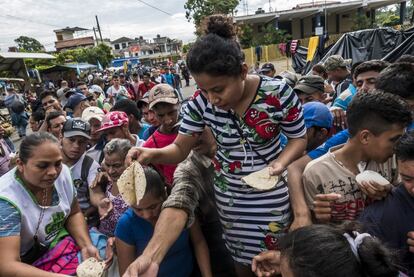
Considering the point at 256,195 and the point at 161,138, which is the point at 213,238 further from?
the point at 161,138

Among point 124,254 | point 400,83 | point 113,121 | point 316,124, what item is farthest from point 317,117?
point 113,121

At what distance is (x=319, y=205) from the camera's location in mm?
1413

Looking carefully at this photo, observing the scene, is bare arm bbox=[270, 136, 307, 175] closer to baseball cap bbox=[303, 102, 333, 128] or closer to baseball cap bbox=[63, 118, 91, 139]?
baseball cap bbox=[303, 102, 333, 128]

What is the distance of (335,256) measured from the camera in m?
1.03

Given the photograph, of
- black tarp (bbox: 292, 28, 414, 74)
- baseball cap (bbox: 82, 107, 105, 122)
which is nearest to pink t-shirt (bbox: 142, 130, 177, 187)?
baseball cap (bbox: 82, 107, 105, 122)

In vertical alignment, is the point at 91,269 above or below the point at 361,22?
below

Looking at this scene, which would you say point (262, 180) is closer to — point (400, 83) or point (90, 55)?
point (400, 83)

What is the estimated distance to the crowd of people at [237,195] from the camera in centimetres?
136

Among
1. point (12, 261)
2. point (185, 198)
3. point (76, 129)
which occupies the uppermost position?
point (76, 129)

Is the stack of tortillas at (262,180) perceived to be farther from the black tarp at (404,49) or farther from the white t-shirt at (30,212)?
the black tarp at (404,49)

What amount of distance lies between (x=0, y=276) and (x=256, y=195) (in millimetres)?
1385

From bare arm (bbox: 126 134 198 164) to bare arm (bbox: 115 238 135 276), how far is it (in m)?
0.51

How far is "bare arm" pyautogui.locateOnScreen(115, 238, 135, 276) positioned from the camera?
1759 millimetres

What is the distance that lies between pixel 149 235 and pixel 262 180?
0.76 metres
